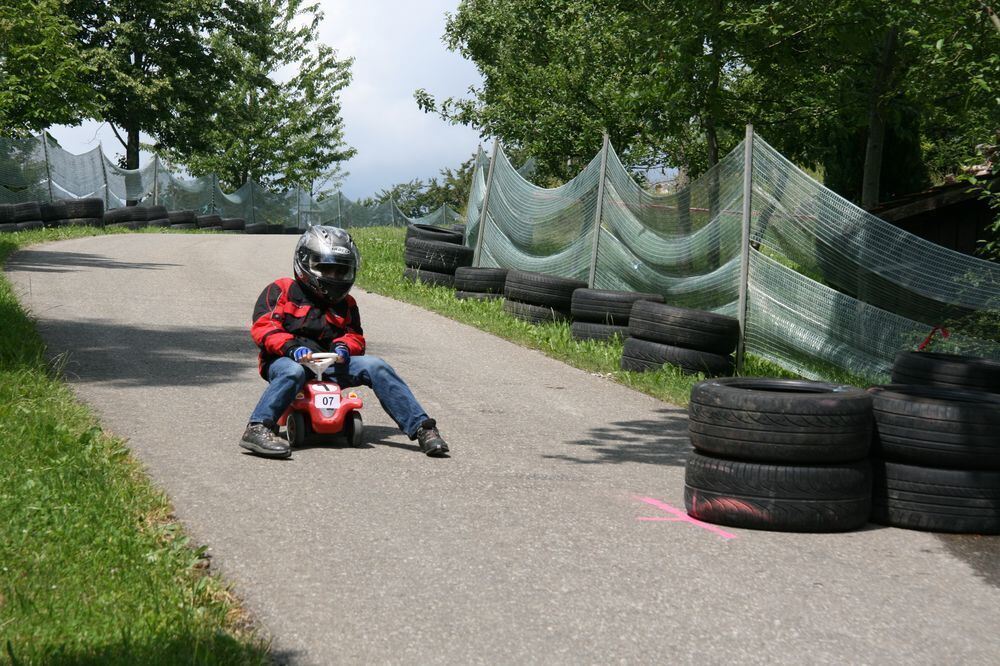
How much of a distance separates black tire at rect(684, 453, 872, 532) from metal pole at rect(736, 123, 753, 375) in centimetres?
542

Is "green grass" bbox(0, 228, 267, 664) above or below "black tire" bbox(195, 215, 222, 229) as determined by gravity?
below

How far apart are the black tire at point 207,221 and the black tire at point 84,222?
25.3ft

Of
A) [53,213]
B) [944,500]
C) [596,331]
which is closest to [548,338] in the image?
[596,331]

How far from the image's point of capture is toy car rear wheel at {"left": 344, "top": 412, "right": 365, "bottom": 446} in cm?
757

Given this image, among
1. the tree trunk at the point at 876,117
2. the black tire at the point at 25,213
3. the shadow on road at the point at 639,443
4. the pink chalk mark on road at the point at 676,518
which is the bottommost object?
the shadow on road at the point at 639,443

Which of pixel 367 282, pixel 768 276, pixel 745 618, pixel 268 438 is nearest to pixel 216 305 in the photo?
pixel 367 282

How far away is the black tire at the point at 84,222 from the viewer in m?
27.9

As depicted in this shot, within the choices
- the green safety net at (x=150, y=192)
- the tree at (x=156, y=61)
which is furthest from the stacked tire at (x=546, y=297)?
the tree at (x=156, y=61)

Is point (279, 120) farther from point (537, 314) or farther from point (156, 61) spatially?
point (537, 314)

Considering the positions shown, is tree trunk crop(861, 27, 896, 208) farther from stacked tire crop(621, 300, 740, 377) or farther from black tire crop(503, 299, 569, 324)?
stacked tire crop(621, 300, 740, 377)

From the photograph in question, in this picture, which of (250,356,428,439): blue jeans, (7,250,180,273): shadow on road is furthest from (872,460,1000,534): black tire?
(7,250,180,273): shadow on road

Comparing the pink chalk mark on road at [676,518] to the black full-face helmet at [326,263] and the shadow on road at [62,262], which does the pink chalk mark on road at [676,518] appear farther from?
the shadow on road at [62,262]

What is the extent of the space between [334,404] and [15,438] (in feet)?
6.02

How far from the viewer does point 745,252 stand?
11492mm
